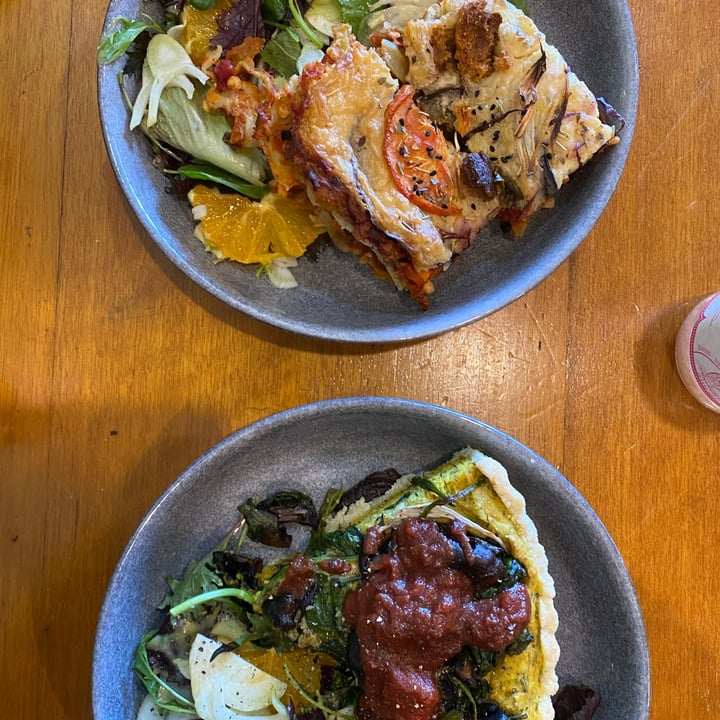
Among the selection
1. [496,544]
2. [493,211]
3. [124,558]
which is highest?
[493,211]

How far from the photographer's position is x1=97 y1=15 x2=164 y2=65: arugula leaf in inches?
62.8

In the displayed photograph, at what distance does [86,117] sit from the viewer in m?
1.93

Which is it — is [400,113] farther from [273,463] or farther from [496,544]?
[496,544]

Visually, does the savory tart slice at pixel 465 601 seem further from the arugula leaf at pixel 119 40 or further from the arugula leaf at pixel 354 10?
the arugula leaf at pixel 119 40

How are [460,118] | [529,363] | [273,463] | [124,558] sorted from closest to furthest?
[124,558], [460,118], [273,463], [529,363]

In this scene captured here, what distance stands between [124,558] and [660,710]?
4.58 ft

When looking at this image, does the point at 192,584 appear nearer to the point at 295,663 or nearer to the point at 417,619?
the point at 295,663

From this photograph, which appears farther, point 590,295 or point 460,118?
point 590,295

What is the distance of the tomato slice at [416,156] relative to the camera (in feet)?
5.31

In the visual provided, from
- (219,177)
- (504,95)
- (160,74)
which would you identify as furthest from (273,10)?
(504,95)

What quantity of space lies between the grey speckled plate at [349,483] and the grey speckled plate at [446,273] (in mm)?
218

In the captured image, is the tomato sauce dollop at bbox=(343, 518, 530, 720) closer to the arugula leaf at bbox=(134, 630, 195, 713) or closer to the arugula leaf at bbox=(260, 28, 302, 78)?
the arugula leaf at bbox=(134, 630, 195, 713)

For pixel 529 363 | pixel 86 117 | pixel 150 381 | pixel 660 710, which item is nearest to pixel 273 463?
pixel 150 381

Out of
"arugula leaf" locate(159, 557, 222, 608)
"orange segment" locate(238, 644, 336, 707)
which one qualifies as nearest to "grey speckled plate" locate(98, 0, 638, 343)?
"arugula leaf" locate(159, 557, 222, 608)
